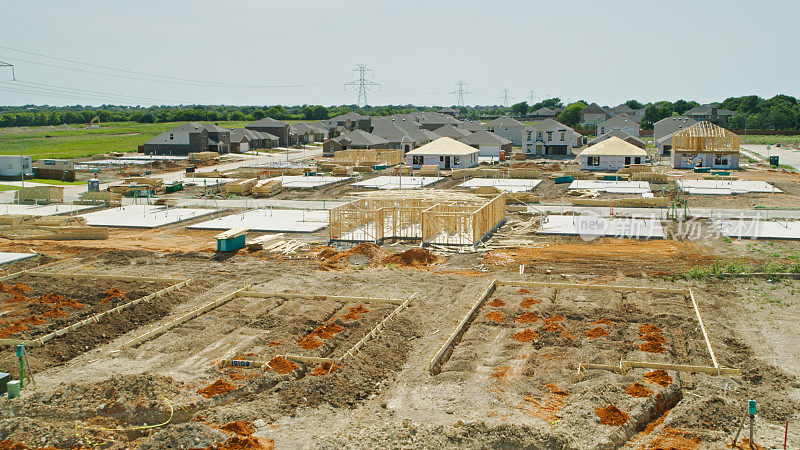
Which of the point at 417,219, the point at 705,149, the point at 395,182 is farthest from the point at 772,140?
the point at 417,219

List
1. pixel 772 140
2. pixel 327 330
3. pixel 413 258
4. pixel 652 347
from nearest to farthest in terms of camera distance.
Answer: pixel 652 347, pixel 327 330, pixel 413 258, pixel 772 140

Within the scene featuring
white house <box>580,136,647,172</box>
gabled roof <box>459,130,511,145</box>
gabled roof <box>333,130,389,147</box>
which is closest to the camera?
white house <box>580,136,647,172</box>

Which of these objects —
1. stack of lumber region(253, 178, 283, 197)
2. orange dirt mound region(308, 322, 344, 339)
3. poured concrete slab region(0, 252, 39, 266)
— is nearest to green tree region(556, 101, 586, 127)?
stack of lumber region(253, 178, 283, 197)

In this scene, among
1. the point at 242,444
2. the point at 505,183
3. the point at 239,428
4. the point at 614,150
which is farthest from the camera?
the point at 614,150

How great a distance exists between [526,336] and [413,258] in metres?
10.5

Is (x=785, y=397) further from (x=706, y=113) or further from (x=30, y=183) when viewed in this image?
(x=706, y=113)

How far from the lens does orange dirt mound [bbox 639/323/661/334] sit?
61.2ft

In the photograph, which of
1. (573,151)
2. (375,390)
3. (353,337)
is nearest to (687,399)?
(375,390)

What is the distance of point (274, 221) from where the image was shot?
37906 millimetres

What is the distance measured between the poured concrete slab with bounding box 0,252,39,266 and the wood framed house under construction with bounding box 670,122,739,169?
61528 millimetres

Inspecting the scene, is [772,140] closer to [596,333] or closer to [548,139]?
[548,139]

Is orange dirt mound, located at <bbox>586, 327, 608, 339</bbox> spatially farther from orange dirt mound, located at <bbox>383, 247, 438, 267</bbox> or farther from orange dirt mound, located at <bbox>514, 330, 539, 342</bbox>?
orange dirt mound, located at <bbox>383, 247, 438, 267</bbox>

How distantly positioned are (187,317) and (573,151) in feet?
252

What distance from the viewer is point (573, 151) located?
90000 millimetres
